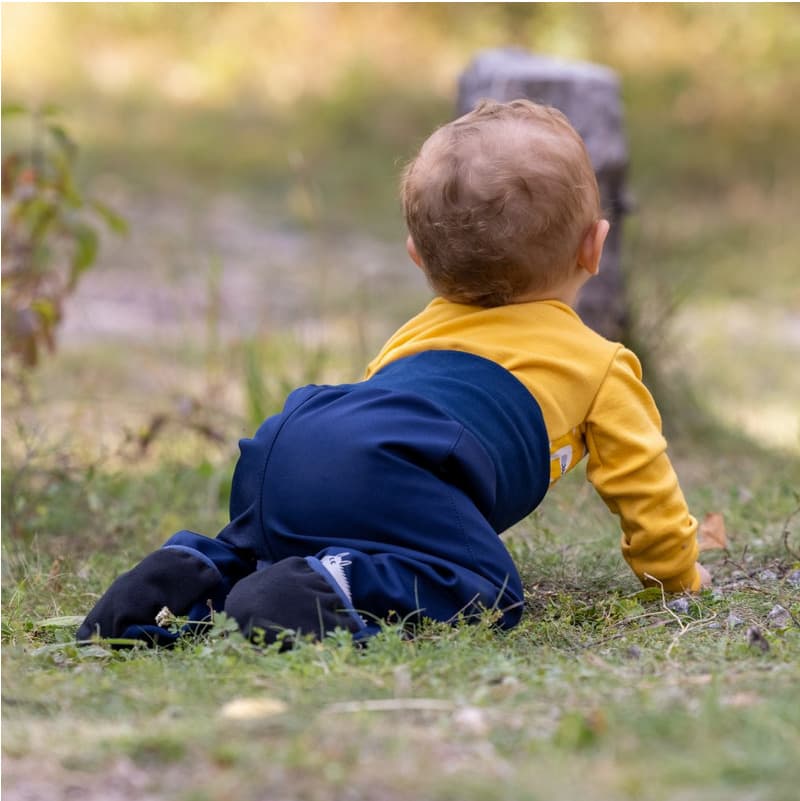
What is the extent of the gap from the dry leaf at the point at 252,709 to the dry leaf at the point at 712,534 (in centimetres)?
161

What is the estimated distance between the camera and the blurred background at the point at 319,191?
5012 mm

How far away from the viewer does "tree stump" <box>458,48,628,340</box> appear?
491 cm

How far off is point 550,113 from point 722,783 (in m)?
1.51

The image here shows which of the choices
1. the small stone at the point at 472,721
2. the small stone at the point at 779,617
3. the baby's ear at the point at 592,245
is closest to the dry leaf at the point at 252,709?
the small stone at the point at 472,721

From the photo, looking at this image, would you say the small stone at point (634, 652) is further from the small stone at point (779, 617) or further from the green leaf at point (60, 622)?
the green leaf at point (60, 622)

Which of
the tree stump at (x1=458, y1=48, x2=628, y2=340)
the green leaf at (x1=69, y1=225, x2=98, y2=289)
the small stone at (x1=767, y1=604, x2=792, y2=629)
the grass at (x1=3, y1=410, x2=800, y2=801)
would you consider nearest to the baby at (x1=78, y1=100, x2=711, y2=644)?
the grass at (x1=3, y1=410, x2=800, y2=801)

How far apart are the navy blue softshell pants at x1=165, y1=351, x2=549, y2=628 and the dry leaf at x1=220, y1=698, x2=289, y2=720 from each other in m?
0.44

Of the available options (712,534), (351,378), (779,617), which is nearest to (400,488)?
(779,617)

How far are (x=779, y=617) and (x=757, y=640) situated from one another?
0.97 feet

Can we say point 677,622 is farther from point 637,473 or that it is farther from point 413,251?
point 413,251

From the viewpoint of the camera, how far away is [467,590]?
Answer: 7.41 ft

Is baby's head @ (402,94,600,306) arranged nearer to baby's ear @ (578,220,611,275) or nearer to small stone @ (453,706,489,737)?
baby's ear @ (578,220,611,275)

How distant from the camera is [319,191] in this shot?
1019 centimetres

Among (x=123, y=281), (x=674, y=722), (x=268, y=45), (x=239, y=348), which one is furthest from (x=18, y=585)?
(x=268, y=45)
